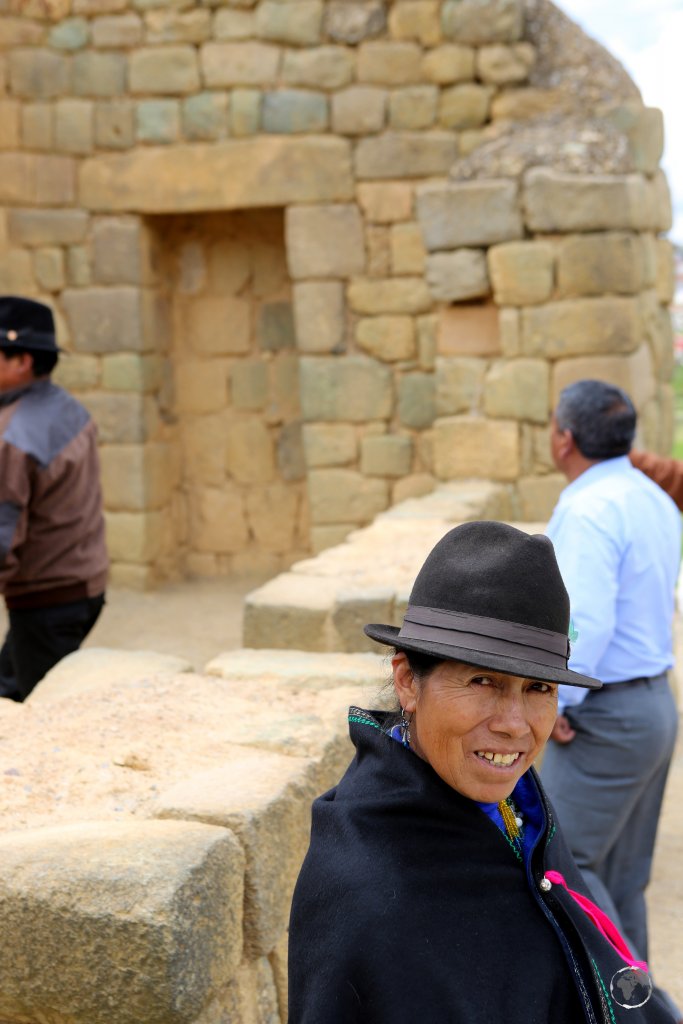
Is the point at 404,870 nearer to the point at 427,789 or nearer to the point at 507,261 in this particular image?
the point at 427,789

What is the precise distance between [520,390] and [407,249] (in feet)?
5.07

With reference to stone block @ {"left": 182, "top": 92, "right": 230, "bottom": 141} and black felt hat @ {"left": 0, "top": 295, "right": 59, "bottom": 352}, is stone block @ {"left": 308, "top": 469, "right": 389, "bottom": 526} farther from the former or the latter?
black felt hat @ {"left": 0, "top": 295, "right": 59, "bottom": 352}

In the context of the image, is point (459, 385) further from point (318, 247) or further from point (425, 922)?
point (425, 922)

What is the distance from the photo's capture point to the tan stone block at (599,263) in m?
6.75

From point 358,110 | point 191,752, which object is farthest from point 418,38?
point 191,752

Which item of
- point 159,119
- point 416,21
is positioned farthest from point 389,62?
point 159,119

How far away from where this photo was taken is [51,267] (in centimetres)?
865

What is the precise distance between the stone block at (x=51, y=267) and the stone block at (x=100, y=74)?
1.07 metres

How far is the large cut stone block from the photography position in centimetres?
806

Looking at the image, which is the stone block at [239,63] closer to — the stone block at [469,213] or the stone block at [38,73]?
the stone block at [38,73]

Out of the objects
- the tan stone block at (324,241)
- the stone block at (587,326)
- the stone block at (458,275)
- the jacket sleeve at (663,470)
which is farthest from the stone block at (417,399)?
the jacket sleeve at (663,470)

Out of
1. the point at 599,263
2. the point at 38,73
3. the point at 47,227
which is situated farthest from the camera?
the point at 47,227

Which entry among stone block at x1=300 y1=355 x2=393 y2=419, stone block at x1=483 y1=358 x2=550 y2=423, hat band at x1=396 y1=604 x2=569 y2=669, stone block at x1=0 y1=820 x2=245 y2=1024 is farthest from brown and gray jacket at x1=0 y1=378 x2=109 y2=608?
stone block at x1=300 y1=355 x2=393 y2=419

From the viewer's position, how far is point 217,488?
9.14 metres
